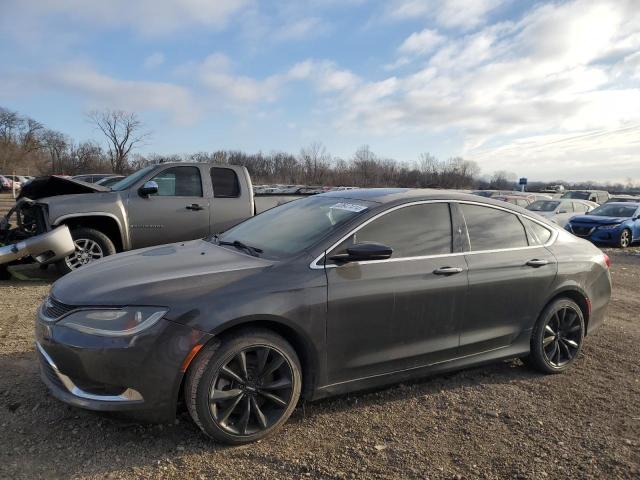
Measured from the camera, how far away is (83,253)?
7070 mm

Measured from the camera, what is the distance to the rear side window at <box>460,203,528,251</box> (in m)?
4.04

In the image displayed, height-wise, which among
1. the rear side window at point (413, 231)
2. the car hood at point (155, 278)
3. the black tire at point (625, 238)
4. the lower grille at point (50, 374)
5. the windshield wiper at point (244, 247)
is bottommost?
the black tire at point (625, 238)

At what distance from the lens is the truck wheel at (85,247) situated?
695cm

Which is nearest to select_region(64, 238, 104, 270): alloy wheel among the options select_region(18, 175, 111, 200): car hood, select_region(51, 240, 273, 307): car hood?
select_region(18, 175, 111, 200): car hood

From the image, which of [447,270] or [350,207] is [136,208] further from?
[447,270]

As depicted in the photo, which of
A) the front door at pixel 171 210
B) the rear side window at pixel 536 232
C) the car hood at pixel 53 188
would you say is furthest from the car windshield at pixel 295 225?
the car hood at pixel 53 188

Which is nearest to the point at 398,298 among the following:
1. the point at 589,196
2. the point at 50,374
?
the point at 50,374

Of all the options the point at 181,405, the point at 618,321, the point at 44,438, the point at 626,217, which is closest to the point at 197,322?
the point at 181,405

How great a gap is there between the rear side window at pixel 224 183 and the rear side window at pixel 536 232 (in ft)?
16.1

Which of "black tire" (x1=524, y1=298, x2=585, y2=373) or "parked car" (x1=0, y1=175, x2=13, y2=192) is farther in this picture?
"parked car" (x1=0, y1=175, x2=13, y2=192)

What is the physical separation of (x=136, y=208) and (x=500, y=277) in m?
5.50

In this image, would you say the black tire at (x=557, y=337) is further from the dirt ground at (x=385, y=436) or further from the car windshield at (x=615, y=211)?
the car windshield at (x=615, y=211)

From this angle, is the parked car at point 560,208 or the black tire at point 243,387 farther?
the parked car at point 560,208

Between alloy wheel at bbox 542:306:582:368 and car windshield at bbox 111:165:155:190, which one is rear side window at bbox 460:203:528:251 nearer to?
alloy wheel at bbox 542:306:582:368
